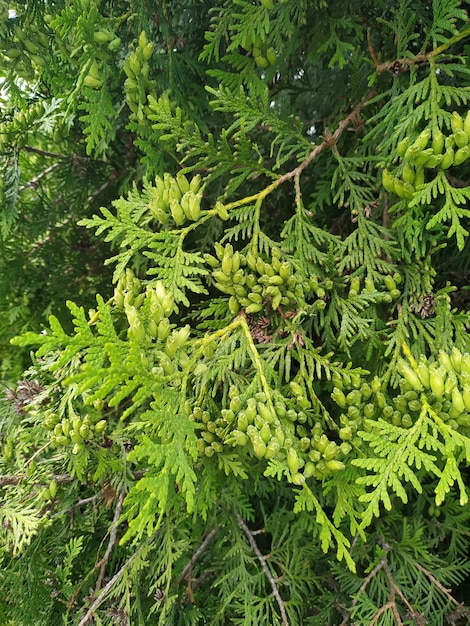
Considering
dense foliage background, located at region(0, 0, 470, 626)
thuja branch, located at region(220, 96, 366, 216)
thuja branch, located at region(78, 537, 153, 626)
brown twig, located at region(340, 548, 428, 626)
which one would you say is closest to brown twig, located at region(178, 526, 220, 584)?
dense foliage background, located at region(0, 0, 470, 626)

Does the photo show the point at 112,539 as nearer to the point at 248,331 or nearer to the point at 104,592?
the point at 104,592

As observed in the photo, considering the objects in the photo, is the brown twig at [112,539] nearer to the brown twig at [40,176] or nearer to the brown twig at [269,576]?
the brown twig at [269,576]

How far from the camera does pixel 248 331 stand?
1470mm

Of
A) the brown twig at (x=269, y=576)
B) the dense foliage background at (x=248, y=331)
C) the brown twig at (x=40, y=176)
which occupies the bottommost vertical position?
the brown twig at (x=269, y=576)

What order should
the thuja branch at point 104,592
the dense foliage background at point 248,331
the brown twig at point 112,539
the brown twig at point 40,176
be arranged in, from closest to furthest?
1. the dense foliage background at point 248,331
2. the thuja branch at point 104,592
3. the brown twig at point 112,539
4. the brown twig at point 40,176

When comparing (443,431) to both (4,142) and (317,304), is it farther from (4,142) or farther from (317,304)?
(4,142)

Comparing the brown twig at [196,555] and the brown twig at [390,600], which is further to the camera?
the brown twig at [196,555]

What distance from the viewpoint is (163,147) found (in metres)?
1.83

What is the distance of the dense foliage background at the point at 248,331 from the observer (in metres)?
1.32

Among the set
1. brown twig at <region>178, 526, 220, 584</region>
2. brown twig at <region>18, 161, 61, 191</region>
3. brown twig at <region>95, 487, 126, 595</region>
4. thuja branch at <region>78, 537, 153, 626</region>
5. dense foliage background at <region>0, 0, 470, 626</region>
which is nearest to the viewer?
dense foliage background at <region>0, 0, 470, 626</region>

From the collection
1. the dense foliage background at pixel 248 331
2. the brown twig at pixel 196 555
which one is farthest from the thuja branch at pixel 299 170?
the brown twig at pixel 196 555

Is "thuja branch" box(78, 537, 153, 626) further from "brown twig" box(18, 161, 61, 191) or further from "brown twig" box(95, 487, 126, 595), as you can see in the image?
"brown twig" box(18, 161, 61, 191)

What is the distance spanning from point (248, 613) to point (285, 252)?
127cm

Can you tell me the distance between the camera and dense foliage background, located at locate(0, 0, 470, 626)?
4.34ft
